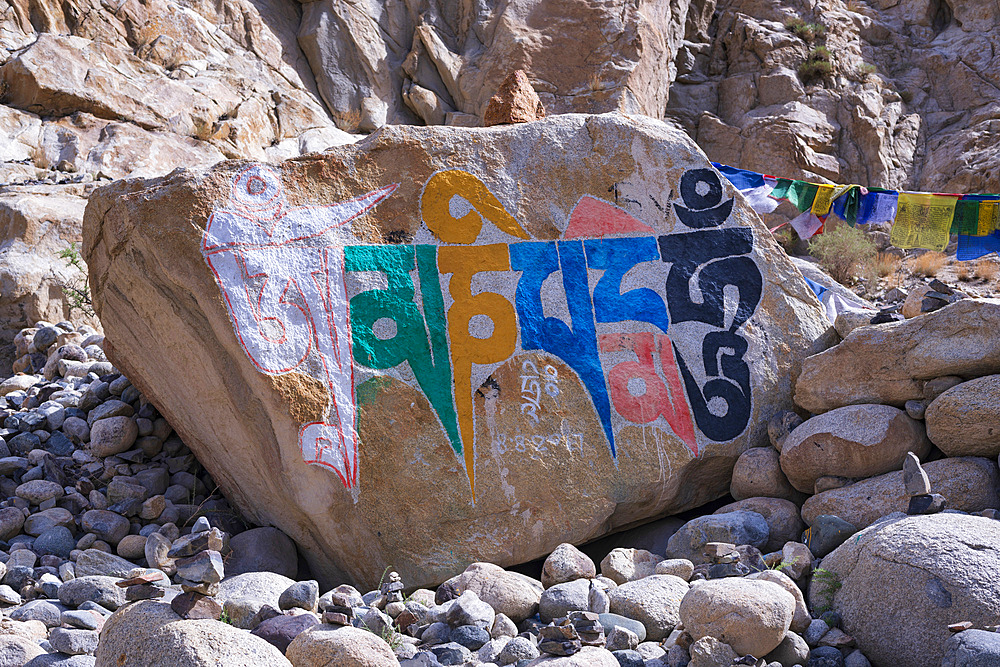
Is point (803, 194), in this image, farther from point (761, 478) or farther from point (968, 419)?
point (968, 419)

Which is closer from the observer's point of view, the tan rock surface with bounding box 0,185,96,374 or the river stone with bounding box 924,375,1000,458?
the river stone with bounding box 924,375,1000,458

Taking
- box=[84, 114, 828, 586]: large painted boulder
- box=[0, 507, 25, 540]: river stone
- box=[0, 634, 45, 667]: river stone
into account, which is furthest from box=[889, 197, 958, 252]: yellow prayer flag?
box=[0, 634, 45, 667]: river stone

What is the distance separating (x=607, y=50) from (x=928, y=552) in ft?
36.2

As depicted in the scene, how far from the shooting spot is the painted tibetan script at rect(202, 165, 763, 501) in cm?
404

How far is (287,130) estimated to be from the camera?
36.8 feet

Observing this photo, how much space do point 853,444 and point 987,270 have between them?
7.95 m

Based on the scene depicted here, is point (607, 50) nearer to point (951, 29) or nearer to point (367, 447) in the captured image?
point (951, 29)

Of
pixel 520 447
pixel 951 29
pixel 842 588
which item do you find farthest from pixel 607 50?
pixel 842 588

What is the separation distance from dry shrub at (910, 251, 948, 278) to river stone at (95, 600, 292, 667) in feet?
36.7

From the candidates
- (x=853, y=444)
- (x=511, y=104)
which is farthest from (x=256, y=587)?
(x=511, y=104)

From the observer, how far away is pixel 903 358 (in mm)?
4066

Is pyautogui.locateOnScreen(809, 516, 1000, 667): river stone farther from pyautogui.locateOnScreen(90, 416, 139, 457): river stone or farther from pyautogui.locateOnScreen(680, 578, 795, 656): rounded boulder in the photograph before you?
pyautogui.locateOnScreen(90, 416, 139, 457): river stone

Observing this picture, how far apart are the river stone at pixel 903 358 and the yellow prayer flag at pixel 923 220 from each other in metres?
3.89

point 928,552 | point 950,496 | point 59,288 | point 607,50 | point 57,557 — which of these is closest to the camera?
point 928,552
